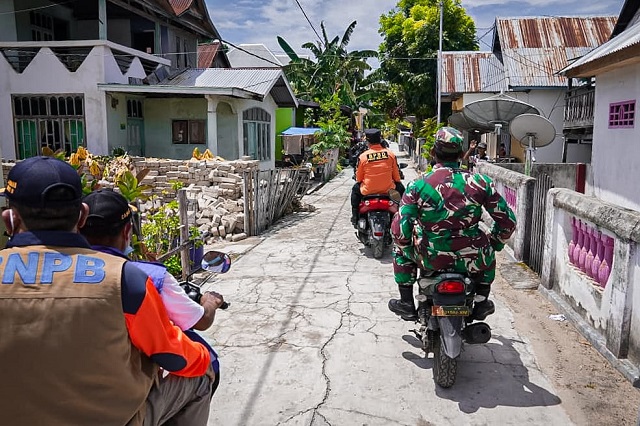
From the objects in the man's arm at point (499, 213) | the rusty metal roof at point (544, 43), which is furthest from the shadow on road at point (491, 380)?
the rusty metal roof at point (544, 43)

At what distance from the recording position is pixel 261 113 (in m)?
19.9

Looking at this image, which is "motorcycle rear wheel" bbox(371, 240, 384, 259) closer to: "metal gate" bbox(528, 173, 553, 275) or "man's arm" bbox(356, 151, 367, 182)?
"man's arm" bbox(356, 151, 367, 182)

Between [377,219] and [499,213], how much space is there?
12.0 ft

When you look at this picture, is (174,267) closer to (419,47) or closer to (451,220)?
(451,220)

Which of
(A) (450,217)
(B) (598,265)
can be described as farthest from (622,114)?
(A) (450,217)

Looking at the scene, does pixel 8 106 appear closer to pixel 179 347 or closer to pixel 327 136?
pixel 327 136

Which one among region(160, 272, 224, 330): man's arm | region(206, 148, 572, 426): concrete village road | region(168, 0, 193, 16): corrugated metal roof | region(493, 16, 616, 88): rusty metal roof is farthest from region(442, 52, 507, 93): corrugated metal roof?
region(160, 272, 224, 330): man's arm

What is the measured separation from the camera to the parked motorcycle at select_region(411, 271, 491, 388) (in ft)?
12.4

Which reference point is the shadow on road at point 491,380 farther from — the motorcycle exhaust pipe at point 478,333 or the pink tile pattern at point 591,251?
the pink tile pattern at point 591,251

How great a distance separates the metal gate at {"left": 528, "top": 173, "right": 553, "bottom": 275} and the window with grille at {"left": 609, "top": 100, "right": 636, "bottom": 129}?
192 inches

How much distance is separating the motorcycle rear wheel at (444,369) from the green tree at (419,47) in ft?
82.5

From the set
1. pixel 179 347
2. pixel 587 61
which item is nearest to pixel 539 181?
pixel 587 61

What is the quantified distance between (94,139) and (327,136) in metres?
9.61

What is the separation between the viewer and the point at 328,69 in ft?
91.5
